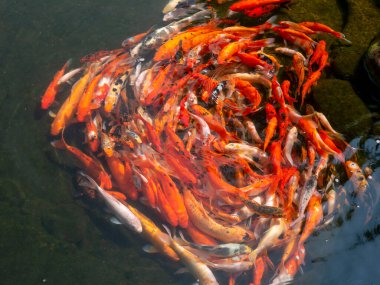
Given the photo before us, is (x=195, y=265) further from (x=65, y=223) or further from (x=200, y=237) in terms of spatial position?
(x=65, y=223)

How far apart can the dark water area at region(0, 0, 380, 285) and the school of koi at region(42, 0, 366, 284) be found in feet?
0.73

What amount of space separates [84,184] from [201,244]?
1870 millimetres

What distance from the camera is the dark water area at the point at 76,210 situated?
14.7 ft

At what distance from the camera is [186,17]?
6.45 metres

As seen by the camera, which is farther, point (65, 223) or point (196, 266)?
point (65, 223)

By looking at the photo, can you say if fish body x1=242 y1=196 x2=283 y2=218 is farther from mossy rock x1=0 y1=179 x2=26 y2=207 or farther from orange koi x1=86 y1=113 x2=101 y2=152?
mossy rock x1=0 y1=179 x2=26 y2=207

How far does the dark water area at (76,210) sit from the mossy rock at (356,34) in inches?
1.0

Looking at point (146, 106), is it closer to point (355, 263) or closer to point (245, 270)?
A: point (245, 270)

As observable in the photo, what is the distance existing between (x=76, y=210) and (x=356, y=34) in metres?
4.88

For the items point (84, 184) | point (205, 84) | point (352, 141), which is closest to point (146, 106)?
point (205, 84)

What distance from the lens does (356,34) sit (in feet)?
18.0

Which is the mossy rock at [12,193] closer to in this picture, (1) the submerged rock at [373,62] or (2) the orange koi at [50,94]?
(2) the orange koi at [50,94]

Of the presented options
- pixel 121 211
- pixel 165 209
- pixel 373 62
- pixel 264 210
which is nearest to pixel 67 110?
pixel 121 211

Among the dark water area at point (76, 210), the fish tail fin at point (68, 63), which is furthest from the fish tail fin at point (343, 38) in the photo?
the fish tail fin at point (68, 63)
